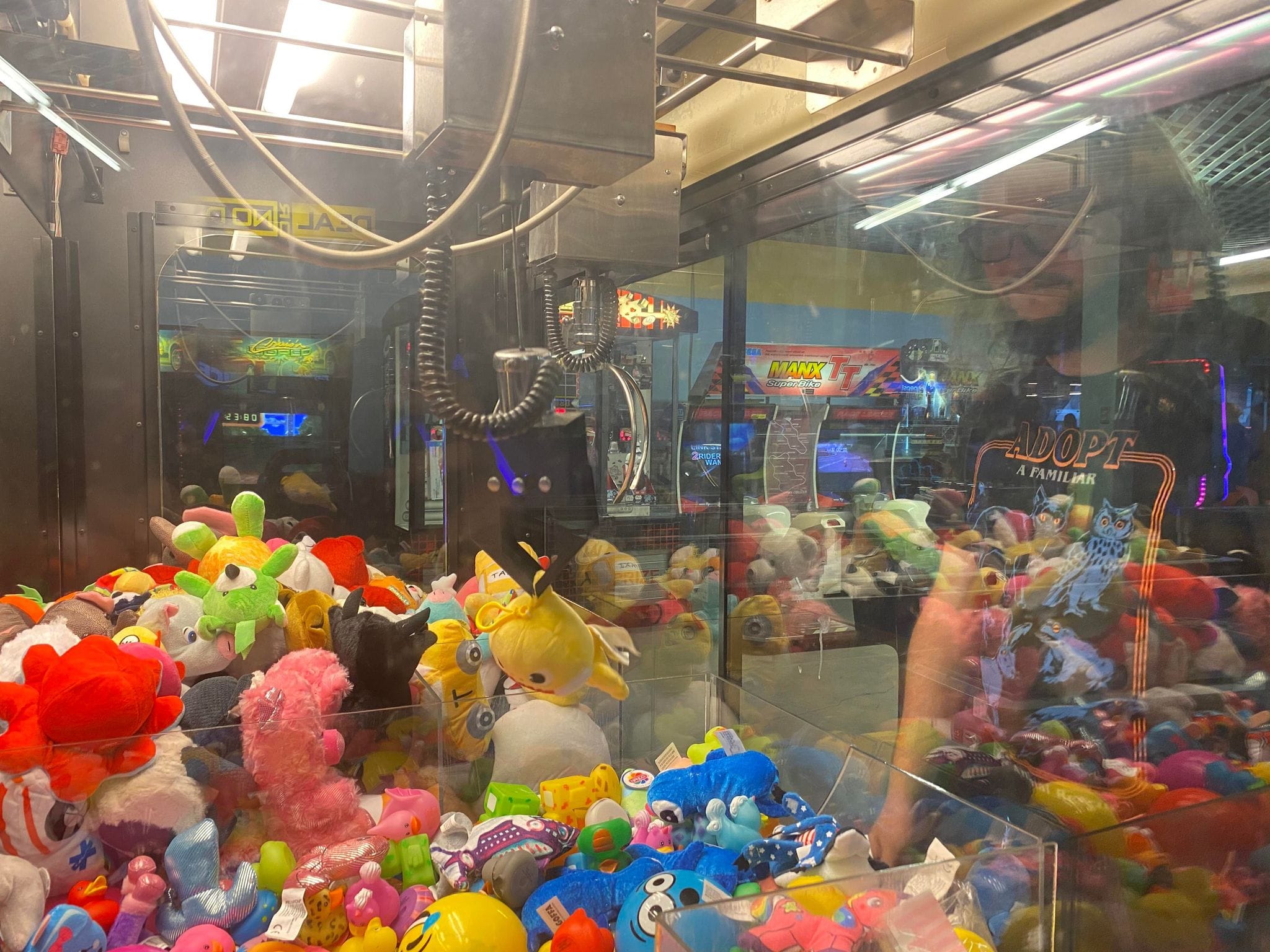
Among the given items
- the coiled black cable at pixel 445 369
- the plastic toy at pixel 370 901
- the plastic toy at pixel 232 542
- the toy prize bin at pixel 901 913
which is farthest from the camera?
the plastic toy at pixel 232 542

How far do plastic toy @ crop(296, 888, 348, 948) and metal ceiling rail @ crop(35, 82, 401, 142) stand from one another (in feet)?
3.11

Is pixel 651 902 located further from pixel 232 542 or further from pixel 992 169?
pixel 232 542

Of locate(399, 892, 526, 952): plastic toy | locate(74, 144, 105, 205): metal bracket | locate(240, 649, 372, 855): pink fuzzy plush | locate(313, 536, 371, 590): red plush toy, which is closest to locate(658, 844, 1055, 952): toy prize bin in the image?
locate(399, 892, 526, 952): plastic toy

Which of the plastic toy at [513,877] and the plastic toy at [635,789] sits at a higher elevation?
the plastic toy at [513,877]

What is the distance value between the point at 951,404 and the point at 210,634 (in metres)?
1.30

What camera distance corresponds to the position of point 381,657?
1395 mm

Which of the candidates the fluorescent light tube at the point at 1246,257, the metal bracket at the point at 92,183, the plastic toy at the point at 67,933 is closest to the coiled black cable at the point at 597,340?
the fluorescent light tube at the point at 1246,257

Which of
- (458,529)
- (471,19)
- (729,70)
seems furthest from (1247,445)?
(458,529)

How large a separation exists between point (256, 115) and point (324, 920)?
1.11m

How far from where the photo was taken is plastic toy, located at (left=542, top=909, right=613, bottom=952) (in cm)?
102

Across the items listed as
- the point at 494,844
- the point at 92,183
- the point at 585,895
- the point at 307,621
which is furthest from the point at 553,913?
the point at 92,183

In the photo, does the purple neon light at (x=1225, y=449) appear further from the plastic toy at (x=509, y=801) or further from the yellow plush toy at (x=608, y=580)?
Answer: the plastic toy at (x=509, y=801)

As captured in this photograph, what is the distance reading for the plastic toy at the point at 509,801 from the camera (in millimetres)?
1329

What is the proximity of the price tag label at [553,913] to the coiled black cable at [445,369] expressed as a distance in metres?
0.63
